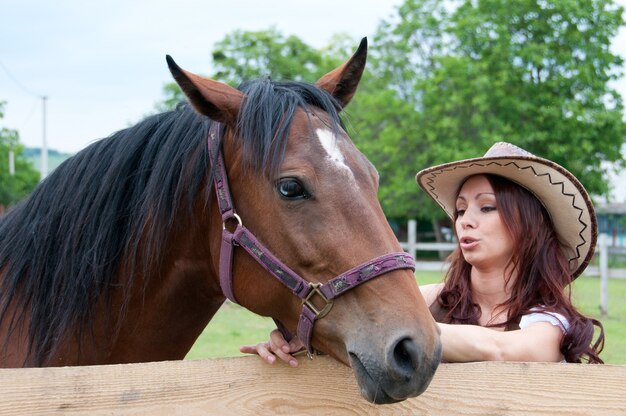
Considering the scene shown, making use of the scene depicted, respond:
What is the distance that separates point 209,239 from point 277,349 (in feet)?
2.17

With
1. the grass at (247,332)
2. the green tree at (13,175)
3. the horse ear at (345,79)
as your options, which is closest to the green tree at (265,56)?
the green tree at (13,175)

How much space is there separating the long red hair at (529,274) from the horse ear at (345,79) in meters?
0.73

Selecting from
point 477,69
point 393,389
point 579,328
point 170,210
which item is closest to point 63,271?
point 170,210

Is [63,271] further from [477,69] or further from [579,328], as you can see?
[477,69]

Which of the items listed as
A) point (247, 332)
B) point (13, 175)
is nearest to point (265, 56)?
point (13, 175)

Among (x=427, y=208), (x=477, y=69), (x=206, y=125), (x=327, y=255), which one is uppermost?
(x=477, y=69)

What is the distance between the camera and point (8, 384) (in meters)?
1.63

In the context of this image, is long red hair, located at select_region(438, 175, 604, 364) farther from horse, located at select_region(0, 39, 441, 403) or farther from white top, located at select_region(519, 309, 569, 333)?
horse, located at select_region(0, 39, 441, 403)

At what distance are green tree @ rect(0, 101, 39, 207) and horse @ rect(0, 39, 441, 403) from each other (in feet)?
91.6

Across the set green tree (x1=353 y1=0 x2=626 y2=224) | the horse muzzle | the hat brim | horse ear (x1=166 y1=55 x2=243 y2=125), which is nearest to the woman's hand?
the horse muzzle

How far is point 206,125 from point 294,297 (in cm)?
85

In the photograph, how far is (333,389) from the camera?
2.01 metres

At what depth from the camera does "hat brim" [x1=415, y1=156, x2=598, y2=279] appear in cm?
252

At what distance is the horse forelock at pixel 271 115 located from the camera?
227cm
